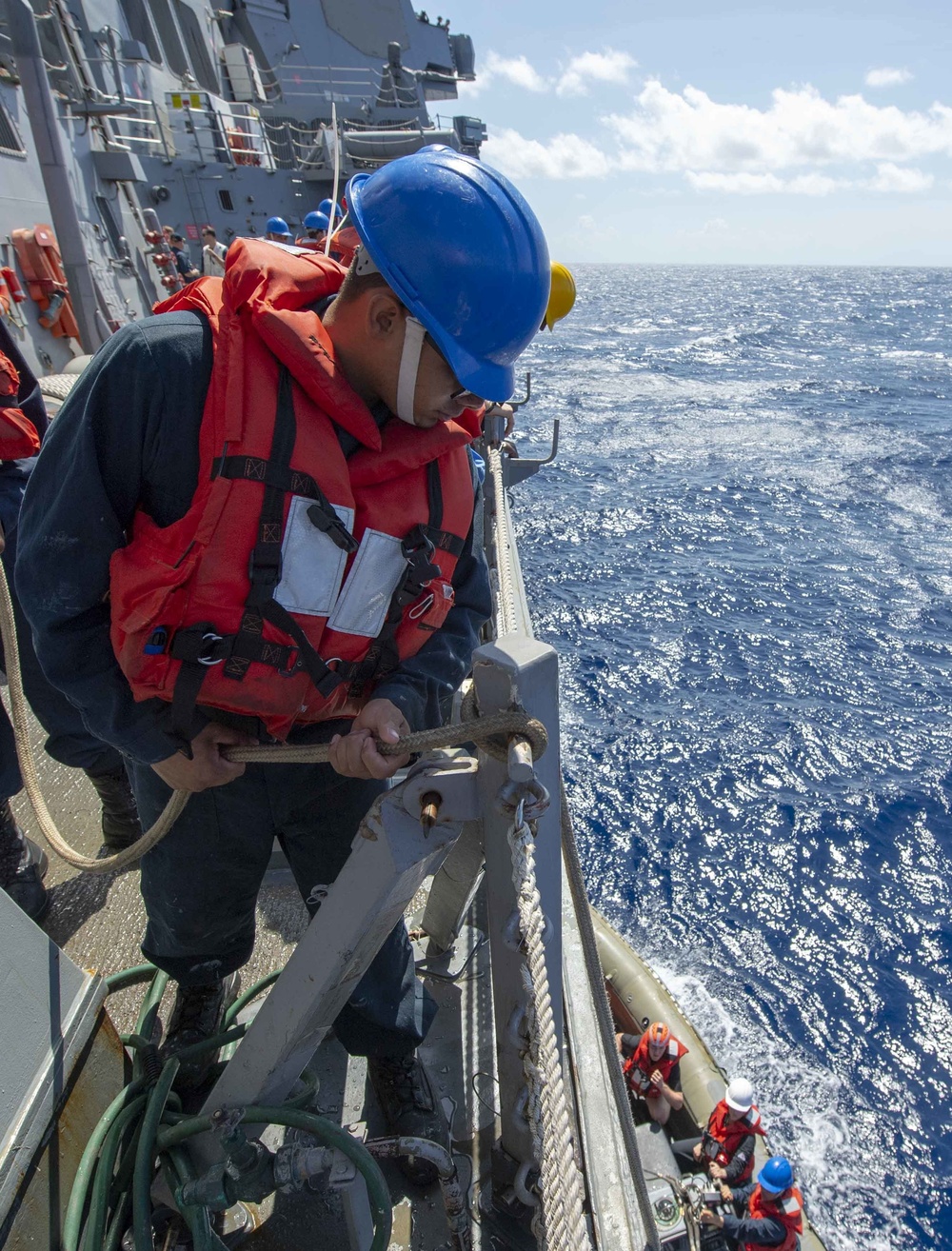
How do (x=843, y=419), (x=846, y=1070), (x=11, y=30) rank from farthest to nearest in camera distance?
(x=843, y=419), (x=846, y=1070), (x=11, y=30)

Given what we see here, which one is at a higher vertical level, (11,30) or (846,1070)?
(11,30)

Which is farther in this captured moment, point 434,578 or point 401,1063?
point 401,1063

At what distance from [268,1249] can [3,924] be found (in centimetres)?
114

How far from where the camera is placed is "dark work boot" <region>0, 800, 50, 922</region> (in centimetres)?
292

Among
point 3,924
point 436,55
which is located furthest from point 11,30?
point 436,55

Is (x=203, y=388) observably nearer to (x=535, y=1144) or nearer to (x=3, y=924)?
(x=3, y=924)

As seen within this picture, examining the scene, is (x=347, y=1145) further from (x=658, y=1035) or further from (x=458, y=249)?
(x=658, y=1035)

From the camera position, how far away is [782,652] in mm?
14070

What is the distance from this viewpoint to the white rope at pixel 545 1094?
123cm

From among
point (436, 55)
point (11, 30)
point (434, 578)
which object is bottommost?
point (434, 578)

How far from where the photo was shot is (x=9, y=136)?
10.1 metres

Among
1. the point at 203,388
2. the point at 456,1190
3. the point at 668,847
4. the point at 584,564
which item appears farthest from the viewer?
the point at 584,564

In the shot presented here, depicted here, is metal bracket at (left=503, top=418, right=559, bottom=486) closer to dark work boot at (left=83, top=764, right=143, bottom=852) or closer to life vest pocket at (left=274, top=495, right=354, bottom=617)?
dark work boot at (left=83, top=764, right=143, bottom=852)

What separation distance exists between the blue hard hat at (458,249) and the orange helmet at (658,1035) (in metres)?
5.67
